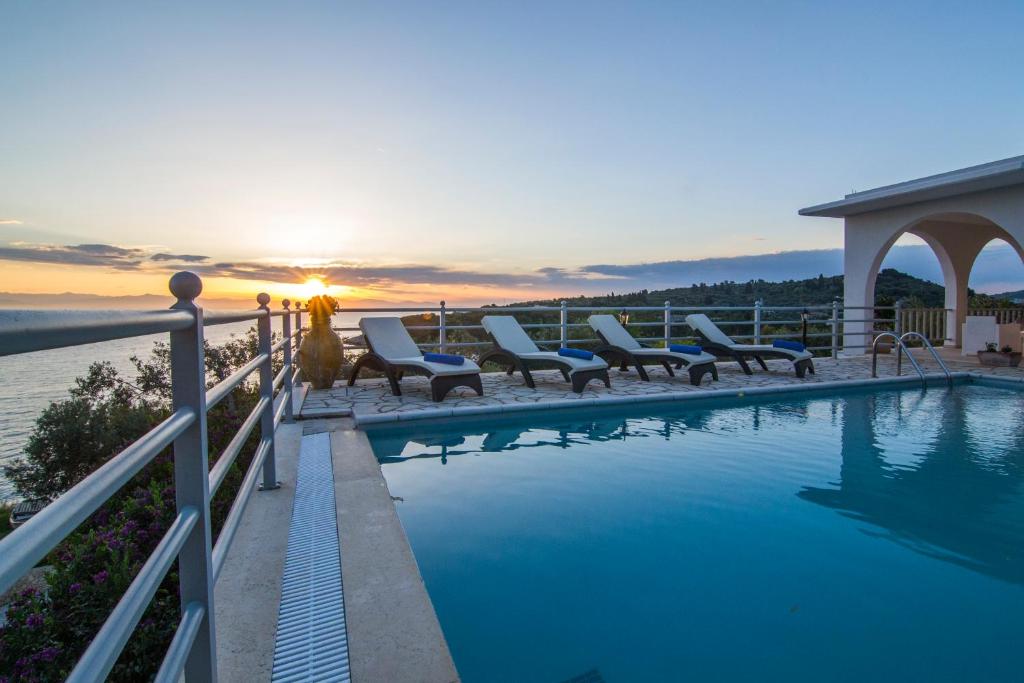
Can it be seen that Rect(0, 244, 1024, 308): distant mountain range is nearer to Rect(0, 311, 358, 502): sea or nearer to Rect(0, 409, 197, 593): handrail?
Rect(0, 311, 358, 502): sea

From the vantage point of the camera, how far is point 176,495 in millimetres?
1336

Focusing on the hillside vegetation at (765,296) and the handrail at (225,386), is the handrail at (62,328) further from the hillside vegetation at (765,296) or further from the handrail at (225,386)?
the hillside vegetation at (765,296)

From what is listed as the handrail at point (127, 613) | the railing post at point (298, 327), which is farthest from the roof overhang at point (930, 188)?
the handrail at point (127, 613)

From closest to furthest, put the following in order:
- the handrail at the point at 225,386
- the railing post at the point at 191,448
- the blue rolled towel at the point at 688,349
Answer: the railing post at the point at 191,448 < the handrail at the point at 225,386 < the blue rolled towel at the point at 688,349

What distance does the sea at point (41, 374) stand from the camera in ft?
3.42

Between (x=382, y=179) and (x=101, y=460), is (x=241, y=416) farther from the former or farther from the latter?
(x=382, y=179)

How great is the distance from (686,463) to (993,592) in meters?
2.31

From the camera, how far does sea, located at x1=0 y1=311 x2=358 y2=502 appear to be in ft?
3.42

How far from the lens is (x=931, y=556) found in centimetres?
336

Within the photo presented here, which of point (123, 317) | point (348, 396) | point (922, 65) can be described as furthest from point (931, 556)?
point (922, 65)

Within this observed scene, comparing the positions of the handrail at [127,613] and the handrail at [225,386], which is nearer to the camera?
the handrail at [127,613]

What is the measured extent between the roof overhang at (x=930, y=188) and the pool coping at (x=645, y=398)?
318cm

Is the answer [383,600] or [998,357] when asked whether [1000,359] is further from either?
[383,600]

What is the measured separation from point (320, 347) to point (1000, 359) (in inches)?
444
